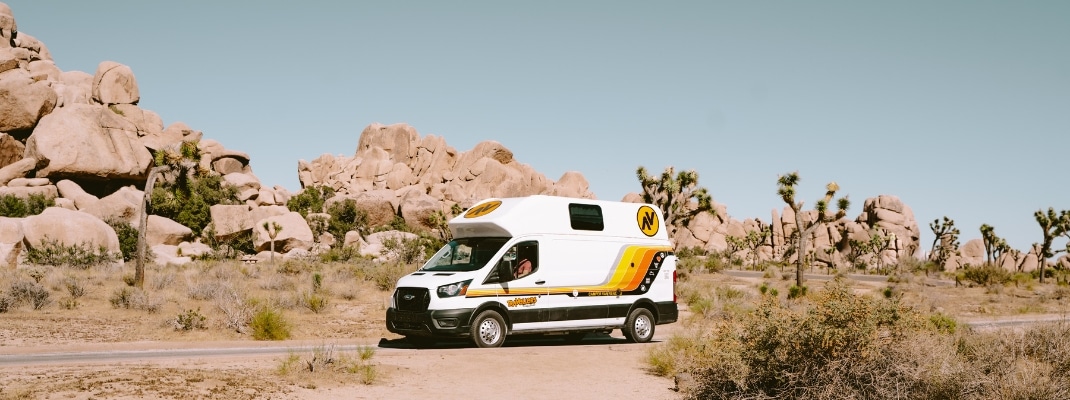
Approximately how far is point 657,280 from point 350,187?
112774 millimetres

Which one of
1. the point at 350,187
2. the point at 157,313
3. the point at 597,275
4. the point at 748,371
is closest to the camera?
the point at 748,371

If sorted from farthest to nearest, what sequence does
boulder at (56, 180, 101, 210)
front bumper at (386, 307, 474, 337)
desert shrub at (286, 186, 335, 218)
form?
desert shrub at (286, 186, 335, 218), boulder at (56, 180, 101, 210), front bumper at (386, 307, 474, 337)

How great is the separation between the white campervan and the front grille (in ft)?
0.06

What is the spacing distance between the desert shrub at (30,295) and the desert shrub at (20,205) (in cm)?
3851

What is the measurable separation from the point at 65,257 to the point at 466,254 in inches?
1237

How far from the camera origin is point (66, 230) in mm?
46500

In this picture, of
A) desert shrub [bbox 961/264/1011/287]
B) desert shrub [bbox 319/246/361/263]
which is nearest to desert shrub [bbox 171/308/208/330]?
desert shrub [bbox 319/246/361/263]

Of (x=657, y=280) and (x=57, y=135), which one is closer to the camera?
(x=657, y=280)

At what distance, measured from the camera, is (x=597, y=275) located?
15891 mm

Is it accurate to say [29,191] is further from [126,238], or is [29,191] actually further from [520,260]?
[520,260]

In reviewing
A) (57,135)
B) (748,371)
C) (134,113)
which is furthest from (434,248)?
(134,113)

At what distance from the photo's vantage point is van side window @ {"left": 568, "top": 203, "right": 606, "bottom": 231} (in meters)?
15.9

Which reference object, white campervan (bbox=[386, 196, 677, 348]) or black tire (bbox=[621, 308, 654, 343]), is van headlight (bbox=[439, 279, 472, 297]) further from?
black tire (bbox=[621, 308, 654, 343])

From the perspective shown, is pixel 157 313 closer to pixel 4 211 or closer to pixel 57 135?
pixel 4 211
